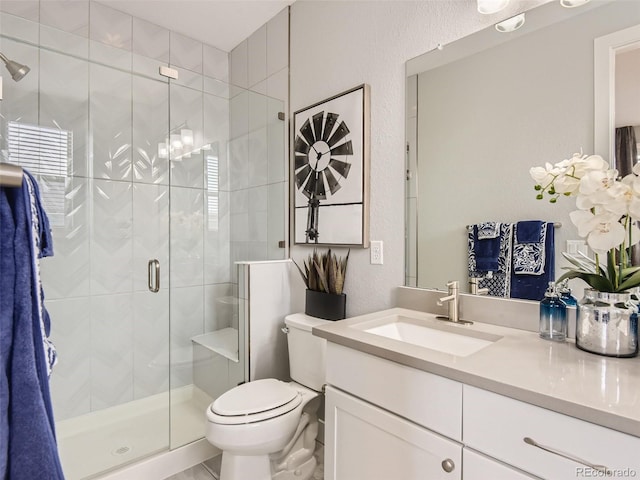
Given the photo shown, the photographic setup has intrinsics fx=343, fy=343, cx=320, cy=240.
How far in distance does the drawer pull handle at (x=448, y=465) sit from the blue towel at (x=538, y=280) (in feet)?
2.10

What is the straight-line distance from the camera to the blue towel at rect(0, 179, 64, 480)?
0.58 m

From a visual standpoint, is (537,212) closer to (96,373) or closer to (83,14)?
(96,373)

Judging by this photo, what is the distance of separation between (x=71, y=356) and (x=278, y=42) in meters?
2.37

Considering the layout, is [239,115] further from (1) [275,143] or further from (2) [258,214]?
(2) [258,214]

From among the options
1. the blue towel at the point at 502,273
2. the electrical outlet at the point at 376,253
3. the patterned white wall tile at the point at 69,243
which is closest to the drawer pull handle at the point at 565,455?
the blue towel at the point at 502,273

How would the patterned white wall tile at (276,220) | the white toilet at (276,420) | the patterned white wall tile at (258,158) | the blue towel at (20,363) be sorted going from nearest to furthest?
the blue towel at (20,363) → the white toilet at (276,420) → the patterned white wall tile at (276,220) → the patterned white wall tile at (258,158)

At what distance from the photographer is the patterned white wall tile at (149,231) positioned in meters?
2.12

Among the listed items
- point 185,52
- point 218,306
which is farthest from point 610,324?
point 185,52

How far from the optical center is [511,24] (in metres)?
1.26

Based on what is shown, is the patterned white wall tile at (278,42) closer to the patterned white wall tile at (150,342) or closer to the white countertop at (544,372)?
the patterned white wall tile at (150,342)

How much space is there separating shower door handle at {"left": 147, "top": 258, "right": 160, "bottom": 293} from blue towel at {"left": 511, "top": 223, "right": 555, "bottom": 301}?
6.19 ft

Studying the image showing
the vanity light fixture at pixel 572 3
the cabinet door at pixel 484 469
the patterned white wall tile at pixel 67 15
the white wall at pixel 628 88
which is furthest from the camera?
the patterned white wall tile at pixel 67 15

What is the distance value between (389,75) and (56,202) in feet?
6.37

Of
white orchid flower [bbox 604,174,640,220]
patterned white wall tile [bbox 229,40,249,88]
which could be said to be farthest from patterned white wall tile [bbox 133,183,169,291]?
white orchid flower [bbox 604,174,640,220]
